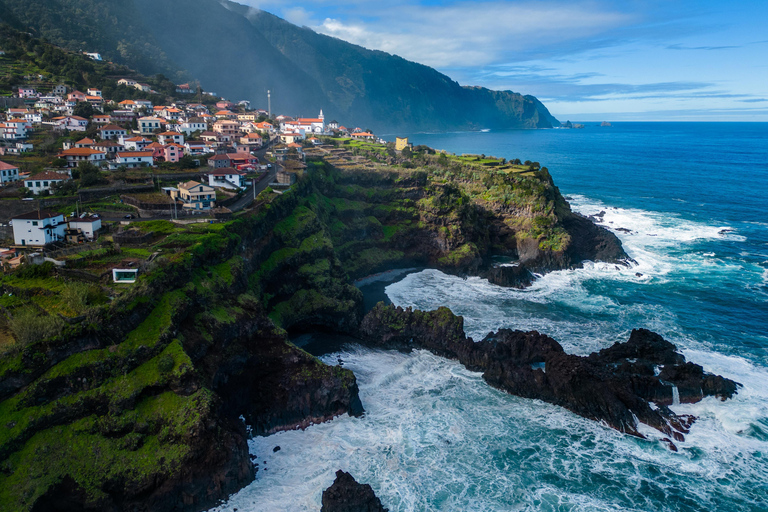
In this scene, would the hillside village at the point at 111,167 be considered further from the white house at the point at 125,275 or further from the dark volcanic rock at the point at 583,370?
the dark volcanic rock at the point at 583,370

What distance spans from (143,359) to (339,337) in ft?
66.9

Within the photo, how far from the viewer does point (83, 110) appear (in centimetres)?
7688

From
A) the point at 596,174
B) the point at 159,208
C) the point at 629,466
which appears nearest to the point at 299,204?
the point at 159,208

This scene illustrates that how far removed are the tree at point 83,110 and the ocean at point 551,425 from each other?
59.4 metres

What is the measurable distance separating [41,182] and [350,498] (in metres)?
43.6

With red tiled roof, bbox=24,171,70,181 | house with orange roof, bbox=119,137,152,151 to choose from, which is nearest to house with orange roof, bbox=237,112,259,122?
house with orange roof, bbox=119,137,152,151

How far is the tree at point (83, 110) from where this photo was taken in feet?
251

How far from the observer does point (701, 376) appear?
35.9m

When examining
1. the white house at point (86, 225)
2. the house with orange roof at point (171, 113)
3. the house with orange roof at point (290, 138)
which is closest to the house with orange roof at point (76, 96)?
the house with orange roof at point (171, 113)

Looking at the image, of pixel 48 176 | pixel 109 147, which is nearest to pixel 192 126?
pixel 109 147

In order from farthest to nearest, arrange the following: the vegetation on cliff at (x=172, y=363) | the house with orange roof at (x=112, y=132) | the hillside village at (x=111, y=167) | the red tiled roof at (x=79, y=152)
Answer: the house with orange roof at (x=112, y=132) < the red tiled roof at (x=79, y=152) < the hillside village at (x=111, y=167) < the vegetation on cliff at (x=172, y=363)

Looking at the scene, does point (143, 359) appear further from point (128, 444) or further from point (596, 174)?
point (596, 174)

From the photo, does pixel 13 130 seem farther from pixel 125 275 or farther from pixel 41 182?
pixel 125 275

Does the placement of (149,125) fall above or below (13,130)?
above
